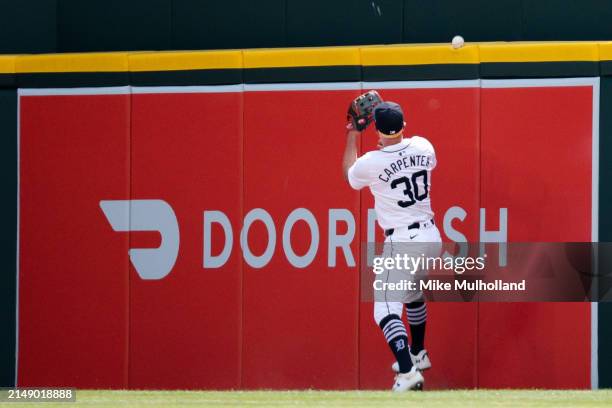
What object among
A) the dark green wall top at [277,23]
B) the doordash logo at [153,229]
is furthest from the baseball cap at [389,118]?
the doordash logo at [153,229]

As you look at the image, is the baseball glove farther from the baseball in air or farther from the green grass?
the green grass

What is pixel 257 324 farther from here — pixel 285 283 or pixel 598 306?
pixel 598 306

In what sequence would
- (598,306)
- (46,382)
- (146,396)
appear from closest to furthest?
(146,396) → (598,306) → (46,382)

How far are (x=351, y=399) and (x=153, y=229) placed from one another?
243 cm

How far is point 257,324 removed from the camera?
887cm

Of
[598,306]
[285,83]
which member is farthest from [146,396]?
[598,306]

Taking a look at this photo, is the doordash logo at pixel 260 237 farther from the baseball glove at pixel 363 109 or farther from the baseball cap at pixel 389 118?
the baseball cap at pixel 389 118

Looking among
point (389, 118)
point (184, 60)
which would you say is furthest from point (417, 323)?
point (184, 60)

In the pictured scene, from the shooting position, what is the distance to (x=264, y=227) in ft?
29.0

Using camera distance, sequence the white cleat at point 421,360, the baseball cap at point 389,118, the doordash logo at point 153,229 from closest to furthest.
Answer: the baseball cap at point 389,118
the white cleat at point 421,360
the doordash logo at point 153,229

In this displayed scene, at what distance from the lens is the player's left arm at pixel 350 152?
26.3 ft

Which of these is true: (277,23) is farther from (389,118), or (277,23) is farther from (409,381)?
(409,381)

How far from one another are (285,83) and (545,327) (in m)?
2.34

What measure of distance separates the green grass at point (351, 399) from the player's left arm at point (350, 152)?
137 cm
